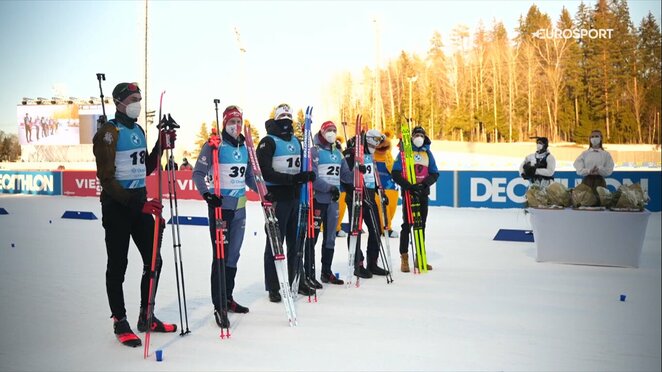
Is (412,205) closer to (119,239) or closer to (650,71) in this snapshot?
(119,239)

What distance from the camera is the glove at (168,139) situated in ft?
17.7

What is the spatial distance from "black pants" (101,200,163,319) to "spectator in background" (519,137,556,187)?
25.9ft

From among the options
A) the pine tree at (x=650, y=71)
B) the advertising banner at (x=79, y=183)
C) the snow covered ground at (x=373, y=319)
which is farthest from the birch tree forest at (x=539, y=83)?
the snow covered ground at (x=373, y=319)

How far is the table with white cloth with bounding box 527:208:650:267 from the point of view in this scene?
888 cm

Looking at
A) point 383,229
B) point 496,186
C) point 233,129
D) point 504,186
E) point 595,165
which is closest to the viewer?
point 233,129

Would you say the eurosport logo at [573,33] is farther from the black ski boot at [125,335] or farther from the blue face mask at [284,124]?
the black ski boot at [125,335]

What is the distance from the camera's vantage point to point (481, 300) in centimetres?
696

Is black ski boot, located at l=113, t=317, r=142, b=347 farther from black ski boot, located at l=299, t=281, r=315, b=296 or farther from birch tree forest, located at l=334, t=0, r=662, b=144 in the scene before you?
birch tree forest, located at l=334, t=0, r=662, b=144

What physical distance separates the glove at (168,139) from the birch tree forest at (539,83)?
5035cm

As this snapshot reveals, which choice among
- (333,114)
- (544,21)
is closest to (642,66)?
(544,21)

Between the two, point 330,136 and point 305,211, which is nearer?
point 305,211

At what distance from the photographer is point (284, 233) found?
6.89 metres

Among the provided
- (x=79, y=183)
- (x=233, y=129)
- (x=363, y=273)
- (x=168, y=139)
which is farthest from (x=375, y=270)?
(x=79, y=183)

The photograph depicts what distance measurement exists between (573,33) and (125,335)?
66.9 metres
